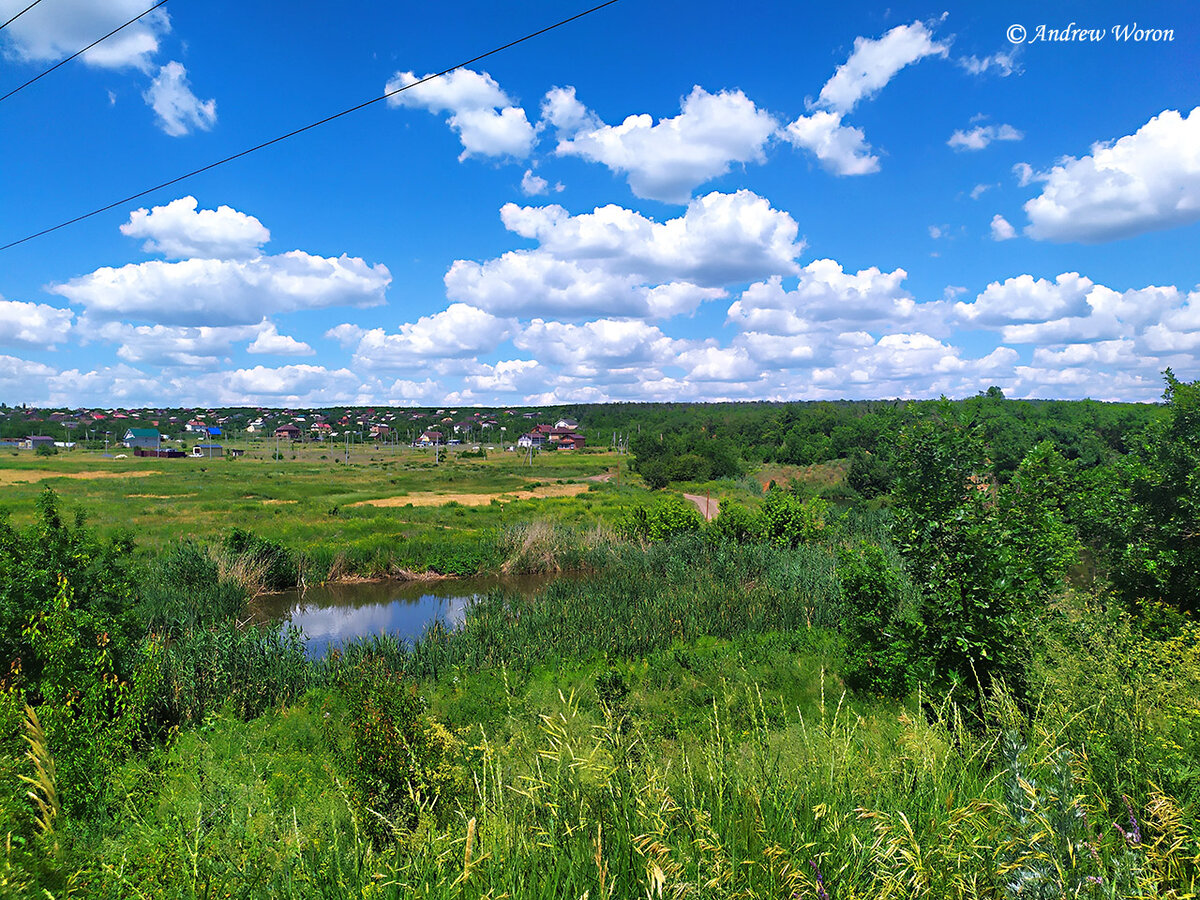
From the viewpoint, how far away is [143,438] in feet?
322

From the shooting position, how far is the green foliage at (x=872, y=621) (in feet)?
26.1

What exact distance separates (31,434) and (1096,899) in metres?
145

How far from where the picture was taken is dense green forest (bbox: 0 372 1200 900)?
2.00 metres

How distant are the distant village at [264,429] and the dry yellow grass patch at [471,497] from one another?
49403mm

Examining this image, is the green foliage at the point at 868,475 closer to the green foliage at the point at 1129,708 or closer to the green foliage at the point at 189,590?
the green foliage at the point at 1129,708

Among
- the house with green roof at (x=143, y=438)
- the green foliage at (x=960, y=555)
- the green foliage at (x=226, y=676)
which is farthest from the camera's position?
the house with green roof at (x=143, y=438)

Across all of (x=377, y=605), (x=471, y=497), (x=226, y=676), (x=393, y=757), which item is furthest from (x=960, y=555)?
(x=471, y=497)

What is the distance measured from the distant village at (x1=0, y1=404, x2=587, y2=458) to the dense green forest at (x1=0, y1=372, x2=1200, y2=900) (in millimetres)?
85577

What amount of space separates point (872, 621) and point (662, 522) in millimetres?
13912

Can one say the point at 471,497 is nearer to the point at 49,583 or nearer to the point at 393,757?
the point at 49,583

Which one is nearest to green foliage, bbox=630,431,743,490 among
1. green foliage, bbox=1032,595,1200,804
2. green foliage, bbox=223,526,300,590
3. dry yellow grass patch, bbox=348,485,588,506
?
dry yellow grass patch, bbox=348,485,588,506

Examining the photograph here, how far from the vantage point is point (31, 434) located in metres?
106

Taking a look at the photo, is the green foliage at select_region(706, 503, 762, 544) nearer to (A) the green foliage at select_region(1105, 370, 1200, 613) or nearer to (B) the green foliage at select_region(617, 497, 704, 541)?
(B) the green foliage at select_region(617, 497, 704, 541)

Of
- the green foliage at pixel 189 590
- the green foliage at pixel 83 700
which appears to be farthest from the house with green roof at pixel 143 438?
the green foliage at pixel 83 700
